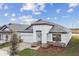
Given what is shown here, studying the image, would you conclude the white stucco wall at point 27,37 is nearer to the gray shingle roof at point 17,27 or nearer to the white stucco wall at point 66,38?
the gray shingle roof at point 17,27

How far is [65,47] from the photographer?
2504 millimetres

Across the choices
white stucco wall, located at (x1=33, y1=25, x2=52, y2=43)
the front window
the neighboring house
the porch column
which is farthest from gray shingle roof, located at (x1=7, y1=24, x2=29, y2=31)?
the front window

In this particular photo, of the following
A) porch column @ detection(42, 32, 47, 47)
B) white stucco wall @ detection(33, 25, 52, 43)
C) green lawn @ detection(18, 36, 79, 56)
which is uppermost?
white stucco wall @ detection(33, 25, 52, 43)

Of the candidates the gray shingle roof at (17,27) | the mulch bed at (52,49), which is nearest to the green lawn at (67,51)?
the mulch bed at (52,49)

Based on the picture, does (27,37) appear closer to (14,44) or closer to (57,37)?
(14,44)

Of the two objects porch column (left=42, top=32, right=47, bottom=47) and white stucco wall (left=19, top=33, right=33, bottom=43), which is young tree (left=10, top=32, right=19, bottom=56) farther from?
porch column (left=42, top=32, right=47, bottom=47)

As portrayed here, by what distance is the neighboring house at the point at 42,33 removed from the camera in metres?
2.48

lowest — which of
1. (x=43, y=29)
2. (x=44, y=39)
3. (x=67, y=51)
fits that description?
(x=67, y=51)

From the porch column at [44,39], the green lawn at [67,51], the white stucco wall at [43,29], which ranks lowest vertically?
the green lawn at [67,51]

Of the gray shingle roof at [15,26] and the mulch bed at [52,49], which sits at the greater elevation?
the gray shingle roof at [15,26]

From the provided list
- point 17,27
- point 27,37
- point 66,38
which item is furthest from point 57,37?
point 17,27

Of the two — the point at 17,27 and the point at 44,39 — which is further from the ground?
the point at 17,27

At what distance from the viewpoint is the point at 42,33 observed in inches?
98.1

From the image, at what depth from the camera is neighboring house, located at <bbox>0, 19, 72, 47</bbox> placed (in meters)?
2.48
